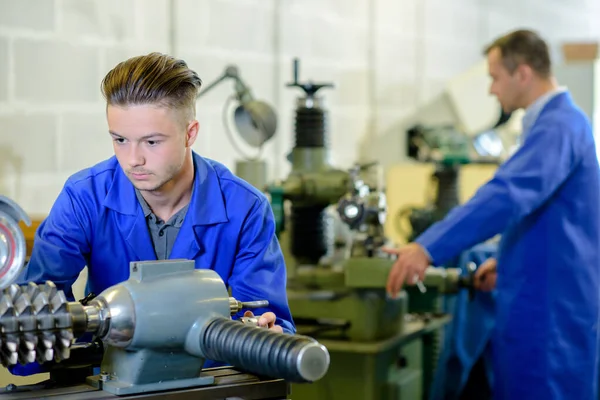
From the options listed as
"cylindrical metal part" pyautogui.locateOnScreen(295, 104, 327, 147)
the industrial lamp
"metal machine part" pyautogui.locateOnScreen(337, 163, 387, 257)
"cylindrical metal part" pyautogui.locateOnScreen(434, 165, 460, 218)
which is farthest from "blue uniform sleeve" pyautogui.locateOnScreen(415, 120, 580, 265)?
"cylindrical metal part" pyautogui.locateOnScreen(434, 165, 460, 218)

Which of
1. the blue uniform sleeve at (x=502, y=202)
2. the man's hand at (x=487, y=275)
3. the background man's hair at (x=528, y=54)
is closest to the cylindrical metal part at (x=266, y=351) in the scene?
the blue uniform sleeve at (x=502, y=202)

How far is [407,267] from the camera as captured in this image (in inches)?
97.9

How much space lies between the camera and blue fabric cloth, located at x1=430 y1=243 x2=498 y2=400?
3.05 metres

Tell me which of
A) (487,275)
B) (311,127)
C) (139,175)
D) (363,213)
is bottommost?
(487,275)

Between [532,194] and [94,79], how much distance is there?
1234 mm

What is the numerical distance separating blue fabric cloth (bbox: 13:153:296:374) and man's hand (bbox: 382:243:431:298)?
0.92m

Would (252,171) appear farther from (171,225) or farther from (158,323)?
(158,323)

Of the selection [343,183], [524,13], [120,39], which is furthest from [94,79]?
[524,13]

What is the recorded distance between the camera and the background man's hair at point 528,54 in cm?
290

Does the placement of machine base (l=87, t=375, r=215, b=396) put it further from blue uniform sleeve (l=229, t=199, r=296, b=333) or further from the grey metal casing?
blue uniform sleeve (l=229, t=199, r=296, b=333)

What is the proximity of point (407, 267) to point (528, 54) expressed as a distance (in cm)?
86

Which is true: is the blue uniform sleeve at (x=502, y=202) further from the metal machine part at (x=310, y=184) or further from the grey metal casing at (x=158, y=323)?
the grey metal casing at (x=158, y=323)

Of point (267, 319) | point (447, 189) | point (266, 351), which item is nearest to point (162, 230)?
point (267, 319)

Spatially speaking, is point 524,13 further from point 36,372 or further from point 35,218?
point 36,372
